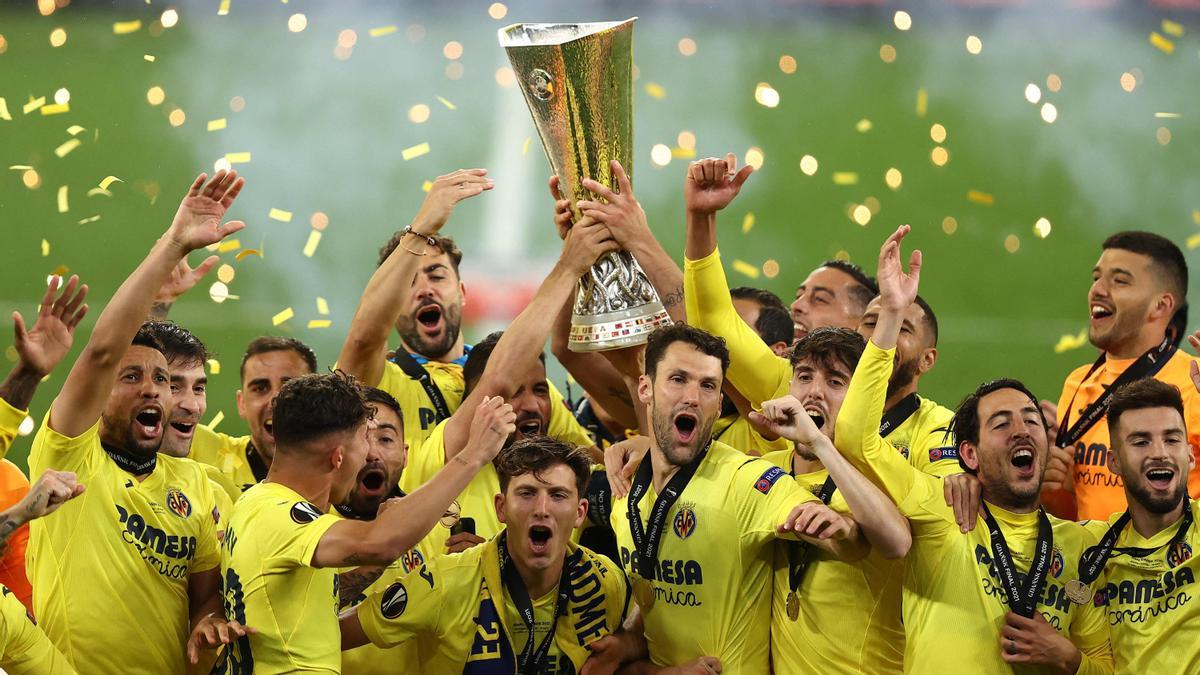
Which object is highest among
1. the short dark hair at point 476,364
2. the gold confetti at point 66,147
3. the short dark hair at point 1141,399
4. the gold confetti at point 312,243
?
the gold confetti at point 66,147

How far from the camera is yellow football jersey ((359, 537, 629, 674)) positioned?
427 centimetres

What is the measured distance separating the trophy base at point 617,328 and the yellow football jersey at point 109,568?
4.18ft

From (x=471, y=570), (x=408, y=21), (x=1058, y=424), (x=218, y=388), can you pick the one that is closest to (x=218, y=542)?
(x=471, y=570)

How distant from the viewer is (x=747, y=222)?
11.4 m

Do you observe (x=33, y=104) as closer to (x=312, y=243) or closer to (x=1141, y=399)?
(x=312, y=243)

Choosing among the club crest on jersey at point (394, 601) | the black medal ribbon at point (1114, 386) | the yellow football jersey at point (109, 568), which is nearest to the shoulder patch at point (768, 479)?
the club crest on jersey at point (394, 601)

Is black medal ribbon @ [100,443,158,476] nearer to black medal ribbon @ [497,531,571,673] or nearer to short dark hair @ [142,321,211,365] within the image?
short dark hair @ [142,321,211,365]

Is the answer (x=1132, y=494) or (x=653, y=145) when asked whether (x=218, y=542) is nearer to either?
(x=1132, y=494)

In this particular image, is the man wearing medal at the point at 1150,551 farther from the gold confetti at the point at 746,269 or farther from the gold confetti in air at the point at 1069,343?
the gold confetti at the point at 746,269

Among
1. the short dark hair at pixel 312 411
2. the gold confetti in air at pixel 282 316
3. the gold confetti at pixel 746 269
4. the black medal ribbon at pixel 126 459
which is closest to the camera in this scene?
the short dark hair at pixel 312 411

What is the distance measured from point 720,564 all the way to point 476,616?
72cm

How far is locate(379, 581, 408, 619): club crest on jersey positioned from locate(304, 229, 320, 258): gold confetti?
275 inches

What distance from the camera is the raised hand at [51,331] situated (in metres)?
4.06

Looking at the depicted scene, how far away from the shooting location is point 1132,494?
4.12 metres
